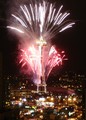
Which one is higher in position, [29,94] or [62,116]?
[29,94]

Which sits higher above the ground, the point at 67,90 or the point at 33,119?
the point at 67,90

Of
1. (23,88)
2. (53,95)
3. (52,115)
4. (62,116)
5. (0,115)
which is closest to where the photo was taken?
(0,115)

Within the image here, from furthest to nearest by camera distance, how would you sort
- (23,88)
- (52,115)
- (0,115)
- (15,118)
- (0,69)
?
(23,88) → (52,115) → (0,69) → (15,118) → (0,115)

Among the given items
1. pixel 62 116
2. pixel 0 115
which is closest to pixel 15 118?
pixel 0 115

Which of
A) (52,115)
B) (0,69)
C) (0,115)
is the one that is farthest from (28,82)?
(0,115)

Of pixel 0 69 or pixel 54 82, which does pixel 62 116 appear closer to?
pixel 0 69

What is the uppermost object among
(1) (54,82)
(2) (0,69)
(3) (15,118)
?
(1) (54,82)

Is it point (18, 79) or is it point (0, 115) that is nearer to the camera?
point (0, 115)

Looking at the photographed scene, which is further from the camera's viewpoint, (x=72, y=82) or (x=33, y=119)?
(x=72, y=82)

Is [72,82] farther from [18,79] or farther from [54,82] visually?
[18,79]
